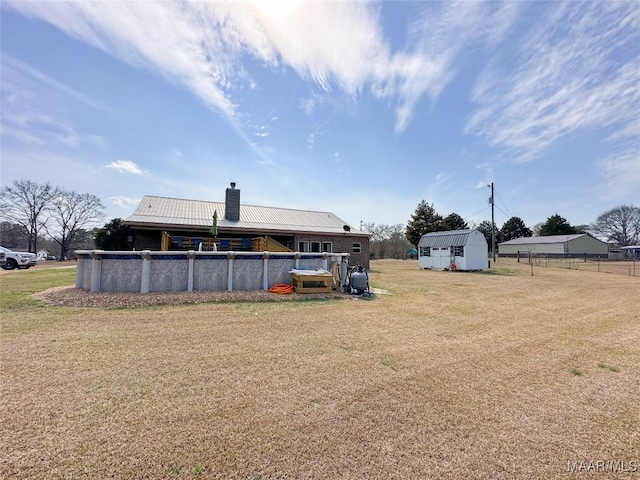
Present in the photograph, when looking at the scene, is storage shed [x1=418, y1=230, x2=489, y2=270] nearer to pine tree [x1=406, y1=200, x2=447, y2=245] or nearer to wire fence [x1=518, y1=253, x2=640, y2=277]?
wire fence [x1=518, y1=253, x2=640, y2=277]

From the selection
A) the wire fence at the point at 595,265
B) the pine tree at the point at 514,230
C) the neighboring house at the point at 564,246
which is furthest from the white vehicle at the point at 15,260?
the pine tree at the point at 514,230

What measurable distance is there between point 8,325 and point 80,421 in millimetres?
4745

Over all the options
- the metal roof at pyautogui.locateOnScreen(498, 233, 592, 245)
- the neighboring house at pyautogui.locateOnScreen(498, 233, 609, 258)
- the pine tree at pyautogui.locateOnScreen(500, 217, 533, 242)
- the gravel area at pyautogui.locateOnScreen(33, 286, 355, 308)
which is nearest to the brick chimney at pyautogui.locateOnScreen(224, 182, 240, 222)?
the gravel area at pyautogui.locateOnScreen(33, 286, 355, 308)

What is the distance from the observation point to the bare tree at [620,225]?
192 feet

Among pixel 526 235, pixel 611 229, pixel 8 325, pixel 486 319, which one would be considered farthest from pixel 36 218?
pixel 611 229

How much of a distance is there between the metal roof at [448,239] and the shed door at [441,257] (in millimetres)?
405

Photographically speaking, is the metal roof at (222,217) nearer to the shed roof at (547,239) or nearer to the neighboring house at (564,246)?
the neighboring house at (564,246)

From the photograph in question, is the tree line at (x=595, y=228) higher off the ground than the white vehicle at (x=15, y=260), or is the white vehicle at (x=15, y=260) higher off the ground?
the tree line at (x=595, y=228)

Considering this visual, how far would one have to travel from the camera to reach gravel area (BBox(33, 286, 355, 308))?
7.48 m

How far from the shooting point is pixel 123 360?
394 cm

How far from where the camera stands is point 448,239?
23531 mm

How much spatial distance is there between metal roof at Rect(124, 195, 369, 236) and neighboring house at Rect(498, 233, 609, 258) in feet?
134

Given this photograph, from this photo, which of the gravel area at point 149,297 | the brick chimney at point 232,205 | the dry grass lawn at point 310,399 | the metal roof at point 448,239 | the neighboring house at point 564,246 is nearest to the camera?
the dry grass lawn at point 310,399

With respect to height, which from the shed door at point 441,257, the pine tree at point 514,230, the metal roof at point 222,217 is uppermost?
the pine tree at point 514,230
